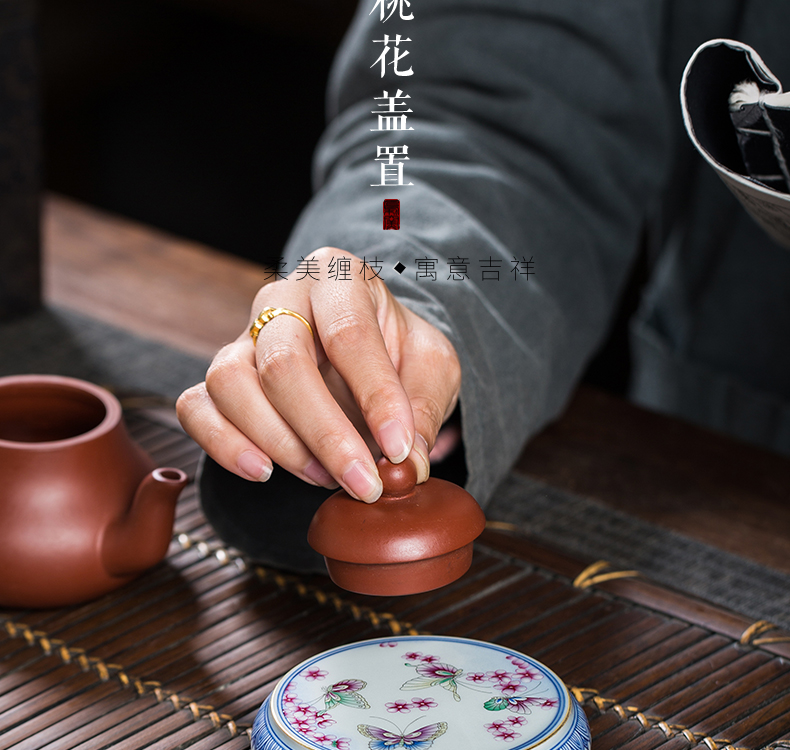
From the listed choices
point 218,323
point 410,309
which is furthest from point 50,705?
point 218,323

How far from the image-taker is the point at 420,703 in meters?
0.36

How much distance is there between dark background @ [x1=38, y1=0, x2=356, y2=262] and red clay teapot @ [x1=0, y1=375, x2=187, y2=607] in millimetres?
1516

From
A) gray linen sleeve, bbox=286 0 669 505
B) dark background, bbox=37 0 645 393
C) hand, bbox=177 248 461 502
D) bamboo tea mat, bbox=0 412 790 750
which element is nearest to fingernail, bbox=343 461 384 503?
hand, bbox=177 248 461 502

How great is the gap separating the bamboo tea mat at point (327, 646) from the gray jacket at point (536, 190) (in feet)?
0.28

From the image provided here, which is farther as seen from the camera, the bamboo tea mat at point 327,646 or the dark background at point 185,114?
the dark background at point 185,114

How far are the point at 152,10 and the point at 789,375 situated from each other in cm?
174

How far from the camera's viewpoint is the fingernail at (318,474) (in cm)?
43

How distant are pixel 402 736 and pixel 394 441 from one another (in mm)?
119

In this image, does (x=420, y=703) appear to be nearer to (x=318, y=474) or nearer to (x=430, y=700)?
(x=430, y=700)

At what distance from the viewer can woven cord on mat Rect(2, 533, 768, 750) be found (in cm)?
39

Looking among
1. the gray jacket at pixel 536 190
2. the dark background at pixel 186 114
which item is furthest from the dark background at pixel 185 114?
the gray jacket at pixel 536 190

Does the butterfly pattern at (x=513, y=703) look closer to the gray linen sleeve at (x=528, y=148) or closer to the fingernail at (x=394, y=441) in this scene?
the fingernail at (x=394, y=441)

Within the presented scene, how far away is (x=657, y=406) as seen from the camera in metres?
1.06

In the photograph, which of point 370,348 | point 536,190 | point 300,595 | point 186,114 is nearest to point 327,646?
point 300,595
